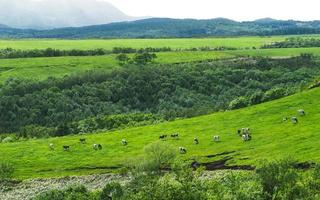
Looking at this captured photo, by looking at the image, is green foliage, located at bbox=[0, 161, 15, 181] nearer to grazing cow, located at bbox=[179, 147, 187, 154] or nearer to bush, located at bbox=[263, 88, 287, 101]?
grazing cow, located at bbox=[179, 147, 187, 154]

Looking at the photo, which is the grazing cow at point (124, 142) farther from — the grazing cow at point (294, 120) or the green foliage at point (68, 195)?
the green foliage at point (68, 195)

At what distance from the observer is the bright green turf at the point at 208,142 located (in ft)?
326

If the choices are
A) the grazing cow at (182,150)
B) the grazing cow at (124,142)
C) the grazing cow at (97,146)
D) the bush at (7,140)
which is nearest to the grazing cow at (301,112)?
the grazing cow at (182,150)

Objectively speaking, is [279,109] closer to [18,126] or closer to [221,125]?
[221,125]

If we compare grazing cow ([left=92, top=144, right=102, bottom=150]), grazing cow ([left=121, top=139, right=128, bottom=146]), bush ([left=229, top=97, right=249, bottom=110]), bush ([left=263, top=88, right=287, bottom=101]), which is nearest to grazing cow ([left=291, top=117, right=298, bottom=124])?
bush ([left=229, top=97, right=249, bottom=110])

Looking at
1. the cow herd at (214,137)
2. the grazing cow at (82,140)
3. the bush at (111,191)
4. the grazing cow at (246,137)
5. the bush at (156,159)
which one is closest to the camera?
the bush at (111,191)

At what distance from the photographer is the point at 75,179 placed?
103 m

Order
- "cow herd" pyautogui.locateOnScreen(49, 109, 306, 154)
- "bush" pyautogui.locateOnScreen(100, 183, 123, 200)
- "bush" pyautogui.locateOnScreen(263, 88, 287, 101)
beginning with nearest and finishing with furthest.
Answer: "bush" pyautogui.locateOnScreen(100, 183, 123, 200) < "cow herd" pyautogui.locateOnScreen(49, 109, 306, 154) < "bush" pyautogui.locateOnScreen(263, 88, 287, 101)

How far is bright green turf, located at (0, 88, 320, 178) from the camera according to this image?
3917 inches

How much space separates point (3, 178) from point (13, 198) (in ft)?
42.2

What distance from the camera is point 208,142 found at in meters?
116

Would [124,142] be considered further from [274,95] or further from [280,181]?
[280,181]

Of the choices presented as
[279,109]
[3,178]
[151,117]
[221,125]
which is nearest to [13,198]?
[3,178]

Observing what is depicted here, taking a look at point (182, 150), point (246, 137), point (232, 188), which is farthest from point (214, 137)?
point (232, 188)
